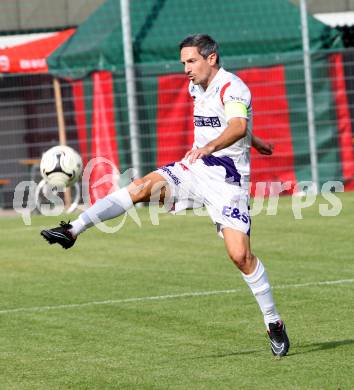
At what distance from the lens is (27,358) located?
883 centimetres

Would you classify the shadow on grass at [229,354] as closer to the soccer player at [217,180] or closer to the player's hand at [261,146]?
the soccer player at [217,180]

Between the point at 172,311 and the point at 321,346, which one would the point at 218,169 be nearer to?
the point at 321,346

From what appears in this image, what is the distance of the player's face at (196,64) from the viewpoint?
28.3 feet

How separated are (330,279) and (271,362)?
4044 millimetres

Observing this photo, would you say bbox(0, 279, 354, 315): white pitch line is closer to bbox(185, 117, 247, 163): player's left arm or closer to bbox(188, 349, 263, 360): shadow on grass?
bbox(188, 349, 263, 360): shadow on grass

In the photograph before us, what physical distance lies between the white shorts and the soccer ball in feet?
7.61

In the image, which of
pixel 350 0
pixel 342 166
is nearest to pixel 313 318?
pixel 342 166

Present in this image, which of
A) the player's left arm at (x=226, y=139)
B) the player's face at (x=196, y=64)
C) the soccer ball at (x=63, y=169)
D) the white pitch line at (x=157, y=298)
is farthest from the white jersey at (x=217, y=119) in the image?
the white pitch line at (x=157, y=298)

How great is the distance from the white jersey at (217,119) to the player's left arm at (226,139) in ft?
0.96

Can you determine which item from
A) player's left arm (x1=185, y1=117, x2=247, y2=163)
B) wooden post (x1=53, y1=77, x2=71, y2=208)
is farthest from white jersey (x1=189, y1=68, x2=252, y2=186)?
wooden post (x1=53, y1=77, x2=71, y2=208)

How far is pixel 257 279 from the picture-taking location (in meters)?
8.59

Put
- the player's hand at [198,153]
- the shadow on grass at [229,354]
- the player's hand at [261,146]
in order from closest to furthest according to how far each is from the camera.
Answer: the player's hand at [198,153] → the shadow on grass at [229,354] → the player's hand at [261,146]

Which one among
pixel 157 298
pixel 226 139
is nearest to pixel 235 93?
pixel 226 139

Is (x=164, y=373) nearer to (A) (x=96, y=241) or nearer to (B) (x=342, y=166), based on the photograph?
(A) (x=96, y=241)
